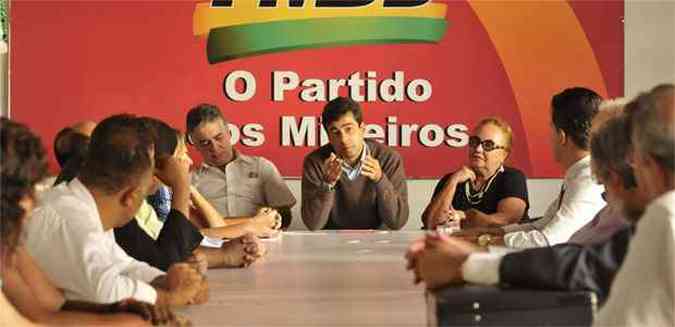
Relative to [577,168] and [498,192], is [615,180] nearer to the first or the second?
[577,168]

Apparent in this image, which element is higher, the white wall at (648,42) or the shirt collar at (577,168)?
the white wall at (648,42)

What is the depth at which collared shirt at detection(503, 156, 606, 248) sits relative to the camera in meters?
3.87

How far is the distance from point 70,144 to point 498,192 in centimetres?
207

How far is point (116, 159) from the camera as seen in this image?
279 centimetres

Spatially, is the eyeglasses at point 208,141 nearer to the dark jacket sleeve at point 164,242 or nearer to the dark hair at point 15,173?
the dark jacket sleeve at point 164,242

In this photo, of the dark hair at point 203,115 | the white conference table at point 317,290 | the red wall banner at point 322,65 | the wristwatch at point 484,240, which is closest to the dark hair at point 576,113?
the wristwatch at point 484,240

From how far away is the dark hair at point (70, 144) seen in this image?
408cm

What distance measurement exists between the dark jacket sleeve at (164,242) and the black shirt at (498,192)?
7.44 feet

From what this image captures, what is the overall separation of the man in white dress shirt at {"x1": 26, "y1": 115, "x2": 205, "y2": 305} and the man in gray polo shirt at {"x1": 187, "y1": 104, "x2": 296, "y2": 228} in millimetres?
2839

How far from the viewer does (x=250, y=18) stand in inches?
293

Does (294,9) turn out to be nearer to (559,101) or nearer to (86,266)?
(559,101)

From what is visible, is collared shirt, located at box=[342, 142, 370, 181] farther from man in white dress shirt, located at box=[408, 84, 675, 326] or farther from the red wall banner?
man in white dress shirt, located at box=[408, 84, 675, 326]

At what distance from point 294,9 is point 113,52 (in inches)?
41.1

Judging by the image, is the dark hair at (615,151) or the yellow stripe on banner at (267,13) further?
the yellow stripe on banner at (267,13)
